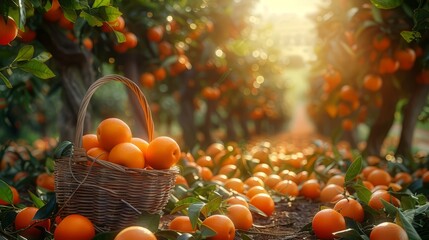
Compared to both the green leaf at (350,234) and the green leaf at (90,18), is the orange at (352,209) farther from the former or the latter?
the green leaf at (90,18)

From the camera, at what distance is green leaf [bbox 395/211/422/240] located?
2.28 metres

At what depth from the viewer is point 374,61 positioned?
15.7 ft

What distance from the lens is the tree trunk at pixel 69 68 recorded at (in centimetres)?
421

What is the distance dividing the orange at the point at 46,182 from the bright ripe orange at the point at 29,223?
1.05 metres

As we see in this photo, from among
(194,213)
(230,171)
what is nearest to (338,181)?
(230,171)

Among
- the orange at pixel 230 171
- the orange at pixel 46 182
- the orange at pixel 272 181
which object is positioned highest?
the orange at pixel 272 181

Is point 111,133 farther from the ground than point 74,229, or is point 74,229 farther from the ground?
point 111,133

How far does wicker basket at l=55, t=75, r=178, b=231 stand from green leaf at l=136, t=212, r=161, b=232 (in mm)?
33

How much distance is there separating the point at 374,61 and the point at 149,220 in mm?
3158

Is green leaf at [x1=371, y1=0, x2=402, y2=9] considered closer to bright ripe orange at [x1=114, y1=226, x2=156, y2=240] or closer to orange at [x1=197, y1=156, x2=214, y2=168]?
bright ripe orange at [x1=114, y1=226, x2=156, y2=240]

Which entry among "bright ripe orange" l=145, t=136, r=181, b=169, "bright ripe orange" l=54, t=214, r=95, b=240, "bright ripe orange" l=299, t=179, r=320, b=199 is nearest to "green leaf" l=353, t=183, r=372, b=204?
"bright ripe orange" l=299, t=179, r=320, b=199

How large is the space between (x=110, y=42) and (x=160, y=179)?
251 cm

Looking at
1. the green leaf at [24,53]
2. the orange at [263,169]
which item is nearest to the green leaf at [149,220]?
the green leaf at [24,53]

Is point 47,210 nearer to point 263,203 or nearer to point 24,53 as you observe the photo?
point 24,53
